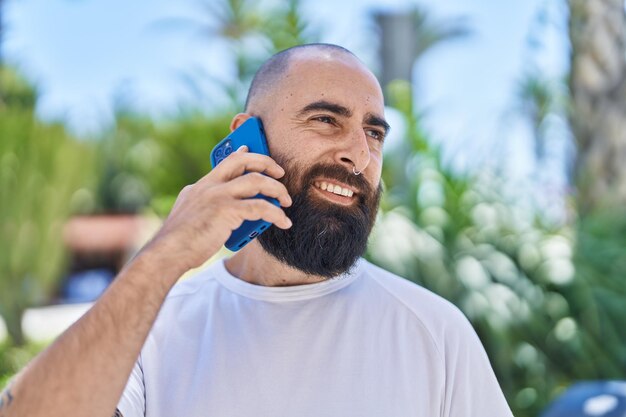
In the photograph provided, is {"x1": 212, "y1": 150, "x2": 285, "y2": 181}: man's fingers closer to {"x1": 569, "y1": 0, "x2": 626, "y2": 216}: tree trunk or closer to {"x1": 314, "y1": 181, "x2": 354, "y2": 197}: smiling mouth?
{"x1": 314, "y1": 181, "x2": 354, "y2": 197}: smiling mouth

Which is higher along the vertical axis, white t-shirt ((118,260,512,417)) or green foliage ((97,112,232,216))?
green foliage ((97,112,232,216))

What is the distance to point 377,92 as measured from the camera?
7.63 feet

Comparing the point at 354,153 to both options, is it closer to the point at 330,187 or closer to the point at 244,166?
the point at 330,187

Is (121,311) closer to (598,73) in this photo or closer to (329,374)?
(329,374)

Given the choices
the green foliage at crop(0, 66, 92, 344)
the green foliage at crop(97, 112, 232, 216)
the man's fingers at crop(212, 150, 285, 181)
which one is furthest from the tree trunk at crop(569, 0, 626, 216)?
the green foliage at crop(97, 112, 232, 216)

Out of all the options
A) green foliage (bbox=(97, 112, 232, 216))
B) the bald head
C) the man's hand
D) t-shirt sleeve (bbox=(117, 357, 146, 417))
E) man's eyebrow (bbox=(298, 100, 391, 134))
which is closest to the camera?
the man's hand

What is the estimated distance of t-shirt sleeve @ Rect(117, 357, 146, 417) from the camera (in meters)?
1.97

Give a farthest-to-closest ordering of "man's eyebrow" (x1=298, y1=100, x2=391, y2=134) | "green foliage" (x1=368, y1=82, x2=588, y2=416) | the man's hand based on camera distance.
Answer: "green foliage" (x1=368, y1=82, x2=588, y2=416) < "man's eyebrow" (x1=298, y1=100, x2=391, y2=134) < the man's hand

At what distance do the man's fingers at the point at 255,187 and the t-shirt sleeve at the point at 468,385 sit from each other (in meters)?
0.61

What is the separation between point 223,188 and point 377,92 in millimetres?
650

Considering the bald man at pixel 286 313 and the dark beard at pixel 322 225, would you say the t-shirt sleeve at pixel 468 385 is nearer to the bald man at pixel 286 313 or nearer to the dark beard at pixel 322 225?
the bald man at pixel 286 313

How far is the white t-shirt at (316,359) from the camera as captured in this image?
2.03 m

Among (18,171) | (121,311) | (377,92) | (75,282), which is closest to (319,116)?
(377,92)

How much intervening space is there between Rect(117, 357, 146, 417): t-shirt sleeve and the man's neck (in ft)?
1.36
